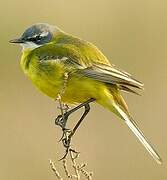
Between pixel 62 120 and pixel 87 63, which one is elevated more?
pixel 87 63

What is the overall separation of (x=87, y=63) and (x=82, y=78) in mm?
157

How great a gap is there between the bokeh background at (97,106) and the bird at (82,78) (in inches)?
97.4

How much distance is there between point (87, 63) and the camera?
27.0 feet

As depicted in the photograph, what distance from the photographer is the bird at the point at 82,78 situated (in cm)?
806

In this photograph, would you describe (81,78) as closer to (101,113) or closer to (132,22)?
(101,113)

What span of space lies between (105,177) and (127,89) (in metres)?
2.89

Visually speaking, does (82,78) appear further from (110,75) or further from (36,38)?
(36,38)

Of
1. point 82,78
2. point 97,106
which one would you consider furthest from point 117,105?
point 97,106

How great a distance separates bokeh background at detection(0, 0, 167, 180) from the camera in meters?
11.1

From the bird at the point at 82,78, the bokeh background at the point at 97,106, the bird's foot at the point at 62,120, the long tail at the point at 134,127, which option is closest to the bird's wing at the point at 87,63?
the bird at the point at 82,78

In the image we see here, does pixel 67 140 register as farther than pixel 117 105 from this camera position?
No

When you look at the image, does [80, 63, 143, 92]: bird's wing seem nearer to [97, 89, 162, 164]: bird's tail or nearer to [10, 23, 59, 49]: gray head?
[97, 89, 162, 164]: bird's tail

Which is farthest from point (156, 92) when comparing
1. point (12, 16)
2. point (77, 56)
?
point (77, 56)

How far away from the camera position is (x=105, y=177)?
35.8 ft
